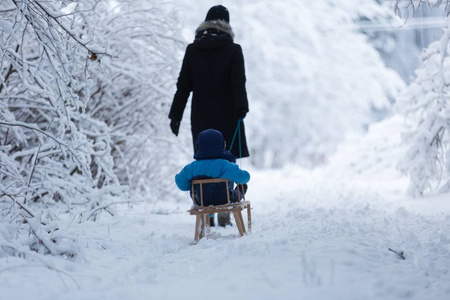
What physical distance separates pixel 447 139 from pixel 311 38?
877 cm

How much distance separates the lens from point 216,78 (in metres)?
4.46

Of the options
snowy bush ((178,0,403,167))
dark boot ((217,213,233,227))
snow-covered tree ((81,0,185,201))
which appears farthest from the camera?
snowy bush ((178,0,403,167))

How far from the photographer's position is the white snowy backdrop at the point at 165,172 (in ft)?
7.44

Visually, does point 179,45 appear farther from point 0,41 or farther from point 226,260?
point 226,260

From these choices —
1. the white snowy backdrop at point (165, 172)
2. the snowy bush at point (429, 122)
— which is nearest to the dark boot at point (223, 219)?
the white snowy backdrop at point (165, 172)

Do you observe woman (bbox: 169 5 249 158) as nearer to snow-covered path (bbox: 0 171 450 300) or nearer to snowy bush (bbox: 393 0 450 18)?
snow-covered path (bbox: 0 171 450 300)

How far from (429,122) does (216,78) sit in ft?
10.5

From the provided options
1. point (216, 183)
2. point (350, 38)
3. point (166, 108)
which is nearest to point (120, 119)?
point (166, 108)

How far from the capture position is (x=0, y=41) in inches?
127

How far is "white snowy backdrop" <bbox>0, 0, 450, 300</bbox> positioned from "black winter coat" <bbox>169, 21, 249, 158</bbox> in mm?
845

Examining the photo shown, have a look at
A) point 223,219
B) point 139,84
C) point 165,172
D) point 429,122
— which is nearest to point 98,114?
point 139,84

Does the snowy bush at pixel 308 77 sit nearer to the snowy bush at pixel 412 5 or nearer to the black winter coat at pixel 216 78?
the black winter coat at pixel 216 78

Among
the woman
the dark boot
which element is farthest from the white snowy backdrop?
the woman

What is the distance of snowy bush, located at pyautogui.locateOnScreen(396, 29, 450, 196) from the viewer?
5.93m
